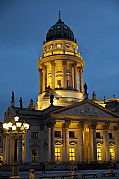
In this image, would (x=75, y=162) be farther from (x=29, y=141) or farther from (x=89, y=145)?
(x=29, y=141)

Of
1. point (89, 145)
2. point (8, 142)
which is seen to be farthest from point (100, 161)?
point (8, 142)

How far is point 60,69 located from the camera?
79.6m

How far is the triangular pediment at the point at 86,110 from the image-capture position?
6556cm

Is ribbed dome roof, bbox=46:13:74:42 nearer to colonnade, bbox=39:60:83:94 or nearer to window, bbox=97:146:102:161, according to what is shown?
colonnade, bbox=39:60:83:94

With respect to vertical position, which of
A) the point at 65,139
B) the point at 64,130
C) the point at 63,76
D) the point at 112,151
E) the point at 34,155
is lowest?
the point at 34,155

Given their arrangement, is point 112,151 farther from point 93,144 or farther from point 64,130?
point 64,130

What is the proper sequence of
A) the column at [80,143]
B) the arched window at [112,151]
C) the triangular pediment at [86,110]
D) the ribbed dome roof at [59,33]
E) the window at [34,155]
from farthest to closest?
1. the ribbed dome roof at [59,33]
2. the arched window at [112,151]
3. the triangular pediment at [86,110]
4. the window at [34,155]
5. the column at [80,143]

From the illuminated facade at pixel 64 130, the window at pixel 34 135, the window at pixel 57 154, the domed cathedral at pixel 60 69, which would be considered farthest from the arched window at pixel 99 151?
the window at pixel 34 135

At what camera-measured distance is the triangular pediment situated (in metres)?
65.6

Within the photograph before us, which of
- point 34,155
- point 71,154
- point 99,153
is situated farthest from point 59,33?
point 34,155

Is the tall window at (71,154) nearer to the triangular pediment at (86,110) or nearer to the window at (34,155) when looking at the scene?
the window at (34,155)

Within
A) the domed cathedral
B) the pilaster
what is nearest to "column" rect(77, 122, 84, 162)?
the pilaster

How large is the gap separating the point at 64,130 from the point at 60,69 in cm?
2059

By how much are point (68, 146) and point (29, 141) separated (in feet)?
27.7
